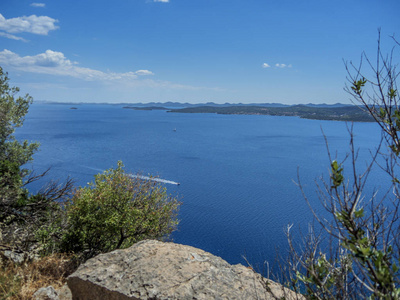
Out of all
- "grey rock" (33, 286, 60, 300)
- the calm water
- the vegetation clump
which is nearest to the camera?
"grey rock" (33, 286, 60, 300)

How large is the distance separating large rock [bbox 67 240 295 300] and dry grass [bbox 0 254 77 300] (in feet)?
4.07

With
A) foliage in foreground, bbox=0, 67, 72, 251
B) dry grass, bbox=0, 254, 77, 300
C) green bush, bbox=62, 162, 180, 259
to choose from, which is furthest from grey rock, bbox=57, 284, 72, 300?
green bush, bbox=62, 162, 180, 259

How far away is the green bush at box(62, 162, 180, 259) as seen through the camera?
15.0 meters

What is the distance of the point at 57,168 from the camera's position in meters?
59.9

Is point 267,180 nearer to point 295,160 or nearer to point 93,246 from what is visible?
point 295,160

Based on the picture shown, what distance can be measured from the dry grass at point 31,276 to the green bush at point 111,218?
2882 millimetres

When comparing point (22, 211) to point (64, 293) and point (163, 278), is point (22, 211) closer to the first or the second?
point (64, 293)

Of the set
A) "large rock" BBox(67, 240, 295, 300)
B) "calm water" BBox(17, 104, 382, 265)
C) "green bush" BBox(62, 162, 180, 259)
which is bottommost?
"calm water" BBox(17, 104, 382, 265)

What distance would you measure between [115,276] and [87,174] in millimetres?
52397

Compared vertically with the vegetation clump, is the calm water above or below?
below

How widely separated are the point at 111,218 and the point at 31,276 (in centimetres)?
549

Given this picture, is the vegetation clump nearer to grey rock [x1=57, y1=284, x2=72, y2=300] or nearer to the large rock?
grey rock [x1=57, y1=284, x2=72, y2=300]

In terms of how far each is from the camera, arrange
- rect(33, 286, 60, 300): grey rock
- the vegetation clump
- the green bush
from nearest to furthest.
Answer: rect(33, 286, 60, 300): grey rock → the vegetation clump → the green bush

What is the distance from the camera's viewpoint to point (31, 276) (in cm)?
928
